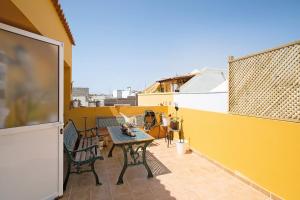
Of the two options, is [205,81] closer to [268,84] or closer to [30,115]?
[268,84]

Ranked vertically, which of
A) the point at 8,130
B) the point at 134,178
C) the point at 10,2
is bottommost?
the point at 134,178

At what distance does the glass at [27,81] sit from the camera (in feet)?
7.89

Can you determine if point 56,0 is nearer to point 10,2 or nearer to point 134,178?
point 10,2

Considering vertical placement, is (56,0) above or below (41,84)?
above

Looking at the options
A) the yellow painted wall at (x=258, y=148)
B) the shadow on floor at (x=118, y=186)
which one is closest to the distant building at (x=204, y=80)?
the yellow painted wall at (x=258, y=148)

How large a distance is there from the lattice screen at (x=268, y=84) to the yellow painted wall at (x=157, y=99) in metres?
7.68

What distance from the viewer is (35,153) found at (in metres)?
2.73

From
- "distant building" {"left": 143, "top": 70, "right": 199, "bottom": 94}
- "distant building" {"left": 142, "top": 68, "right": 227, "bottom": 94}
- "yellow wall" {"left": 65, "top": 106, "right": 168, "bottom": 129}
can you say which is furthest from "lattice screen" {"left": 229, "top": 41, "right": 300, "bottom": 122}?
"distant building" {"left": 143, "top": 70, "right": 199, "bottom": 94}

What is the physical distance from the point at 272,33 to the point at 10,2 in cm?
878

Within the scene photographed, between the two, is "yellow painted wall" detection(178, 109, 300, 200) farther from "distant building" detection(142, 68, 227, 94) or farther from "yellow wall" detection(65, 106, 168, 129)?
"distant building" detection(142, 68, 227, 94)

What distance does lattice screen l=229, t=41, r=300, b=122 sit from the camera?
2959 millimetres

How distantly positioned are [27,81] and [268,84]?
4.09 metres

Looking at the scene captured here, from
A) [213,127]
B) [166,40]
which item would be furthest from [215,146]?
[166,40]

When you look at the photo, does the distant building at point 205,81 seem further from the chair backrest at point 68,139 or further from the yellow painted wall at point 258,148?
the chair backrest at point 68,139
